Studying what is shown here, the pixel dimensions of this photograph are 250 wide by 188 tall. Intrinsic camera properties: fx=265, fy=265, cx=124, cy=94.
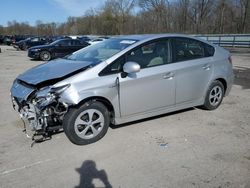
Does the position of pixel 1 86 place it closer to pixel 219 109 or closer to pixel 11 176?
pixel 11 176

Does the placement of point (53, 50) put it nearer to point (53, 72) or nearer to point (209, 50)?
point (209, 50)

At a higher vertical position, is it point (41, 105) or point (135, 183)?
point (41, 105)

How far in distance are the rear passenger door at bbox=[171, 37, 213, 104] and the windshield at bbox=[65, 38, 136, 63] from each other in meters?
0.97

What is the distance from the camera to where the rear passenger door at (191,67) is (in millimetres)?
4992

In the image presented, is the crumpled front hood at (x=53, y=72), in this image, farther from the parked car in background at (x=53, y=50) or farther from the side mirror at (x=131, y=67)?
the parked car in background at (x=53, y=50)

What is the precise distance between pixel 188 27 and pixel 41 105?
51.3 meters

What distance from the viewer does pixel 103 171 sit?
347 cm

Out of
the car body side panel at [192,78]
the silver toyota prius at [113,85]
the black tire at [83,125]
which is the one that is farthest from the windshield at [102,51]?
the car body side panel at [192,78]

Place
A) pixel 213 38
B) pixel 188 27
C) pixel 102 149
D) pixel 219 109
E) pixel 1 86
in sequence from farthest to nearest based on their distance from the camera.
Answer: pixel 188 27 < pixel 213 38 < pixel 1 86 < pixel 219 109 < pixel 102 149

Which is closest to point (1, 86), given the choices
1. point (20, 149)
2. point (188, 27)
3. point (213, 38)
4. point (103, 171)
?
point (20, 149)

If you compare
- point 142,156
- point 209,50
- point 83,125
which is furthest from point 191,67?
point 83,125

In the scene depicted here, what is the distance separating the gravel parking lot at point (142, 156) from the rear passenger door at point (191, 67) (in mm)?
530

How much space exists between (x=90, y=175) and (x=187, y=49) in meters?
3.13

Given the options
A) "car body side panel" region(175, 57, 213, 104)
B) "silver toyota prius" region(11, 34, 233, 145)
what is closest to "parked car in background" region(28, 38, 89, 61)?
"silver toyota prius" region(11, 34, 233, 145)
